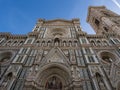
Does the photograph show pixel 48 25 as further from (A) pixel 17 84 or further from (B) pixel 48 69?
(A) pixel 17 84

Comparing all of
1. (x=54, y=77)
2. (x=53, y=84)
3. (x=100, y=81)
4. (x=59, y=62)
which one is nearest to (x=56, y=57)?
(x=59, y=62)

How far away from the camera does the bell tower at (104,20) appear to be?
68.4 feet

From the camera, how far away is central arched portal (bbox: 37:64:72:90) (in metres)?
10.4

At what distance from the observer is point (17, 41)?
1617 cm

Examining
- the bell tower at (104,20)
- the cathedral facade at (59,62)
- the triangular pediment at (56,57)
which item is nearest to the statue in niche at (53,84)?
the cathedral facade at (59,62)

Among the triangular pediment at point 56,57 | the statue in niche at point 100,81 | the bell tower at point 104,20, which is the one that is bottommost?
the statue in niche at point 100,81

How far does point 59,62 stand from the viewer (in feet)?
38.5

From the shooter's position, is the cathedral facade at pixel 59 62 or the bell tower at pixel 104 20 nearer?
the cathedral facade at pixel 59 62

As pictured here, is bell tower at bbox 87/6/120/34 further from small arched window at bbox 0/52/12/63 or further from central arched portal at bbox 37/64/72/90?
small arched window at bbox 0/52/12/63

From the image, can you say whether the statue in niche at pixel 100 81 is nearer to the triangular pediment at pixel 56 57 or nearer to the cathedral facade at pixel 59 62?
the cathedral facade at pixel 59 62

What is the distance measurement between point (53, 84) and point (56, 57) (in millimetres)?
2902

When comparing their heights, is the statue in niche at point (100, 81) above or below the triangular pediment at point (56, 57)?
below

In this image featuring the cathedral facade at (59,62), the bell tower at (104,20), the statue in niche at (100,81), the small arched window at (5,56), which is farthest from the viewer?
the bell tower at (104,20)

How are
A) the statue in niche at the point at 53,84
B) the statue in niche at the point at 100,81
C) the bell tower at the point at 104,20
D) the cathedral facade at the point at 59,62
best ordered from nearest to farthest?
the statue in niche at the point at 100,81 < the cathedral facade at the point at 59,62 < the statue in niche at the point at 53,84 < the bell tower at the point at 104,20
